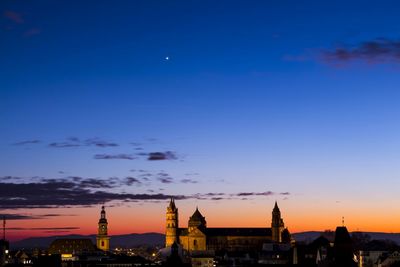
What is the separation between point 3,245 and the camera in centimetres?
13138

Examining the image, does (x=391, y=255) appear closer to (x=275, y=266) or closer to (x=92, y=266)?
(x=275, y=266)

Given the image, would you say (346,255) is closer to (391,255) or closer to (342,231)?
(342,231)

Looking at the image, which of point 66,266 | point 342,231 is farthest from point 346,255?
point 66,266

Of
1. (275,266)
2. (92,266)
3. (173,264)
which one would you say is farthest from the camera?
(92,266)

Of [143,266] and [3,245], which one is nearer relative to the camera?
[3,245]

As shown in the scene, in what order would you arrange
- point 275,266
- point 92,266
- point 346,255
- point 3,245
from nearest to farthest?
1. point 346,255
2. point 3,245
3. point 275,266
4. point 92,266

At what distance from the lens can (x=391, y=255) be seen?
19025cm

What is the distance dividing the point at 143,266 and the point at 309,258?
4096 cm

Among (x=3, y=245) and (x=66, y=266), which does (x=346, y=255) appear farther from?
(x=66, y=266)

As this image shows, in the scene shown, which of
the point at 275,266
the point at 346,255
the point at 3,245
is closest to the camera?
the point at 346,255

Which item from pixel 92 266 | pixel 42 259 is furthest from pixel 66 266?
pixel 42 259

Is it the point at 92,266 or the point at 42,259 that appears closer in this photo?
the point at 42,259

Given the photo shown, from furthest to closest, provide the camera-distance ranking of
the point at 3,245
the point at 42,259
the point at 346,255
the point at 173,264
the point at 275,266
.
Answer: the point at 275,266, the point at 42,259, the point at 173,264, the point at 3,245, the point at 346,255

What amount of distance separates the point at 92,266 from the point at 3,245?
2508 inches
